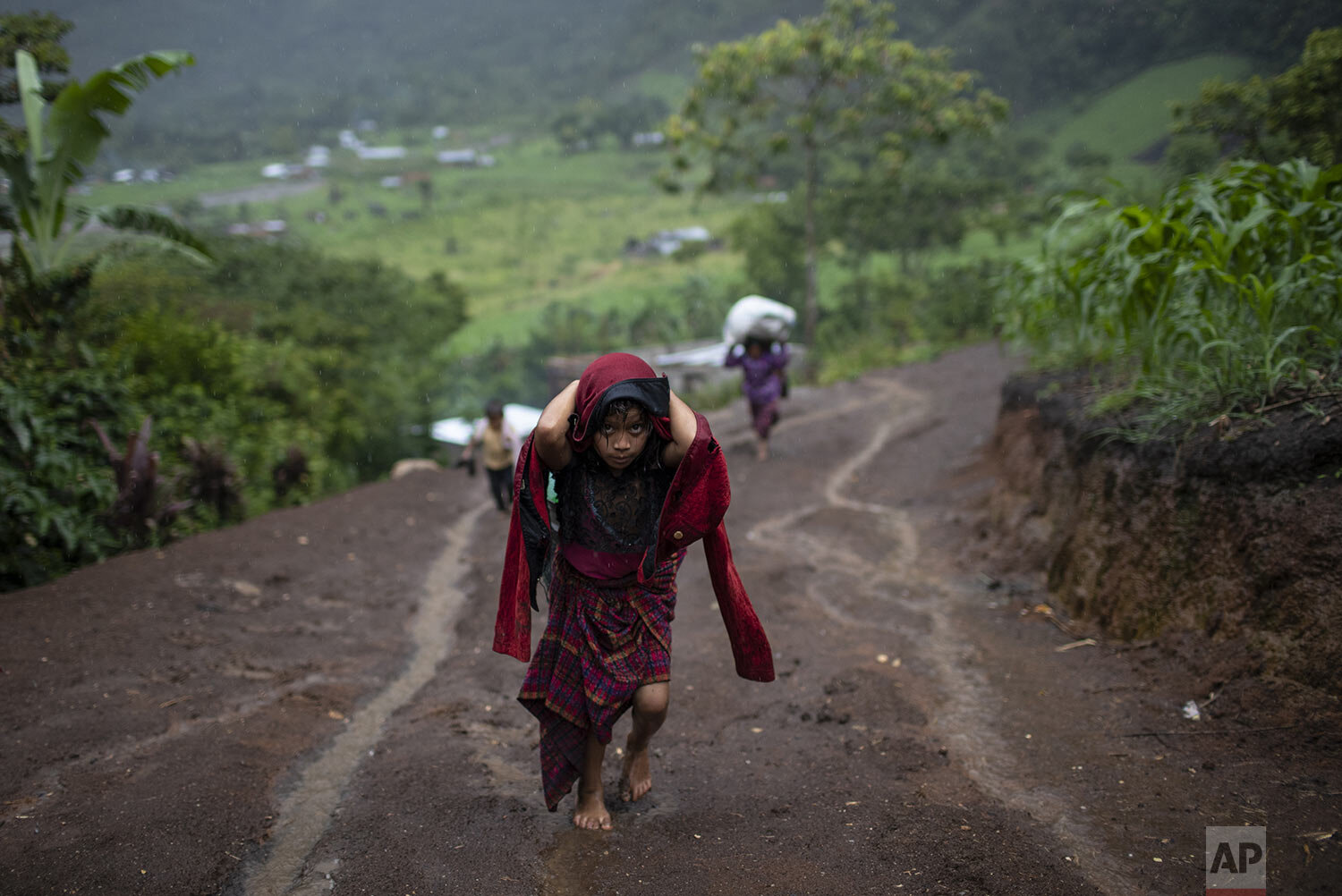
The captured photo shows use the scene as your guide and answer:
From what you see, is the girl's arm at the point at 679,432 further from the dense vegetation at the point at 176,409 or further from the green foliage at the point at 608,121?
the green foliage at the point at 608,121

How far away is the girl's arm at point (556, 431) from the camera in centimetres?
287

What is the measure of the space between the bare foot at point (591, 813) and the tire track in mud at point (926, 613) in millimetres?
1529

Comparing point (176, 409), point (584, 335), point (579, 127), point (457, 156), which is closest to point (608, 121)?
point (579, 127)

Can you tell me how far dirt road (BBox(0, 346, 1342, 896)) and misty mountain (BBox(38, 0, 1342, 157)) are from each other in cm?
723

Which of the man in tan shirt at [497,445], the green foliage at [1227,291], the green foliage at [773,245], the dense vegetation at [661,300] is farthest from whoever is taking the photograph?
the green foliage at [773,245]

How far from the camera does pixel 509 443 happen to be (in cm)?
798

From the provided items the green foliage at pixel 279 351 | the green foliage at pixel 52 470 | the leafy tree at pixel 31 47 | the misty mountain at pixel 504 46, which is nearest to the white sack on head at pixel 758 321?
the misty mountain at pixel 504 46

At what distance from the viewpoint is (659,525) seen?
116 inches

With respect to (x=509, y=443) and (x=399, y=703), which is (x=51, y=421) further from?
(x=399, y=703)

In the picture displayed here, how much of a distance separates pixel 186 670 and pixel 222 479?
14.0ft

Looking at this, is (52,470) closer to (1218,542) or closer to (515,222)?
(1218,542)

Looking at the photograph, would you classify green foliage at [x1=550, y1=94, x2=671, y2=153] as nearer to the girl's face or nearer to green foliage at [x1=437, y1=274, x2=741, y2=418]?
green foliage at [x1=437, y1=274, x2=741, y2=418]

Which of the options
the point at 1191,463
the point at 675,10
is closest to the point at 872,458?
the point at 1191,463

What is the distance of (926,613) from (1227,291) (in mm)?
2600
